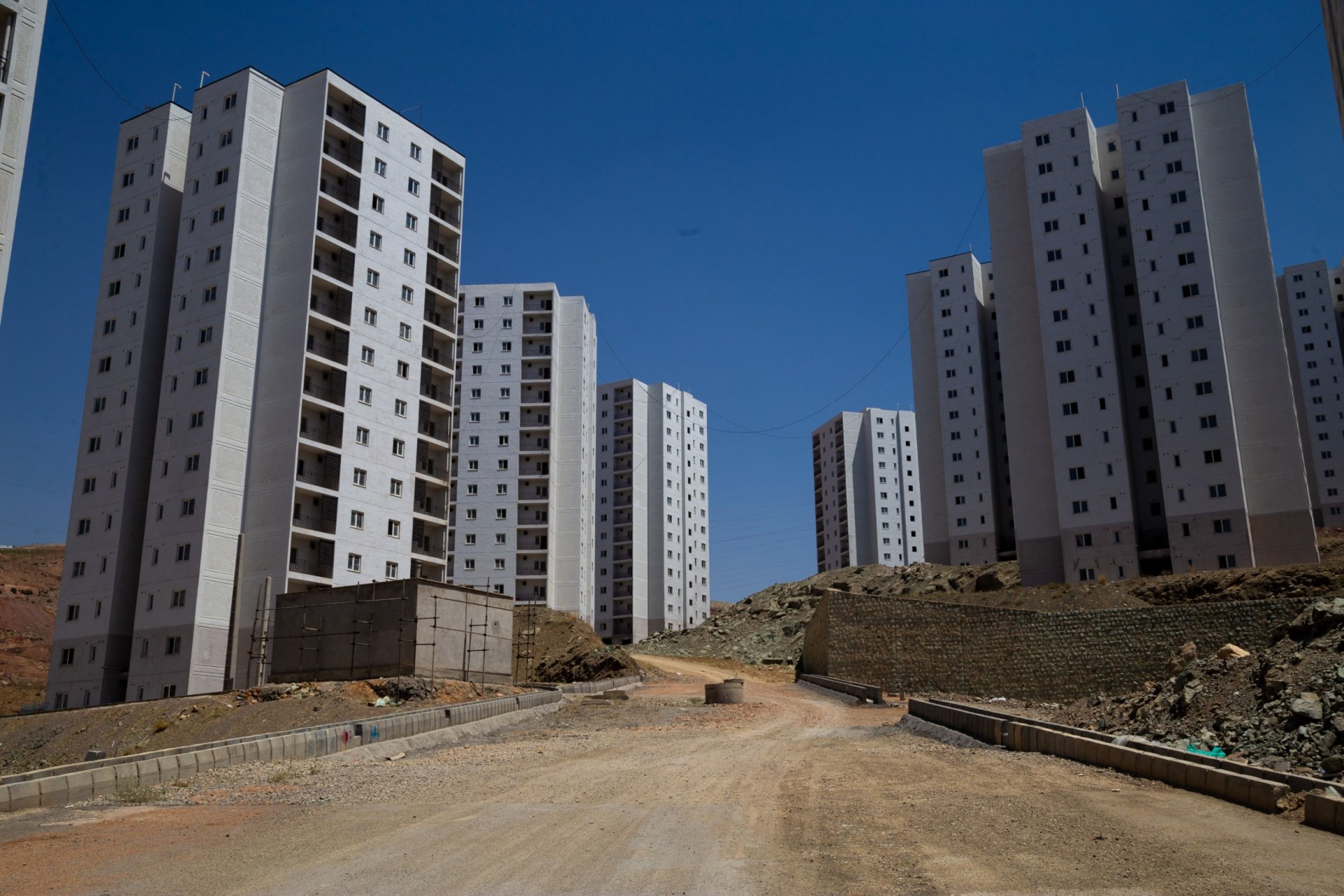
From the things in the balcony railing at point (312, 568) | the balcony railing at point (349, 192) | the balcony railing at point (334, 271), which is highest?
the balcony railing at point (349, 192)

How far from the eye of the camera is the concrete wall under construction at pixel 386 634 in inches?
1672

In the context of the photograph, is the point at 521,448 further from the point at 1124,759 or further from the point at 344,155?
the point at 1124,759

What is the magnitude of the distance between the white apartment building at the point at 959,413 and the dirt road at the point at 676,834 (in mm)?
84197

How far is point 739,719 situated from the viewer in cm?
3238

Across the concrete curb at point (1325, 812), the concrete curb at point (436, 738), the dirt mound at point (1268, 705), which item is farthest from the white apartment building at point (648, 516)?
the concrete curb at point (1325, 812)

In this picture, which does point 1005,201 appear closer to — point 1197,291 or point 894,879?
point 1197,291

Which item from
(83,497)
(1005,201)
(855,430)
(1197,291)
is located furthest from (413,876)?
(855,430)

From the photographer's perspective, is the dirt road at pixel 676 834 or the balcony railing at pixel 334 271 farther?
the balcony railing at pixel 334 271

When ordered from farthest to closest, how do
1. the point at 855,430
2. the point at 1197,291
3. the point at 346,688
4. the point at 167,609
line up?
the point at 855,430
the point at 1197,291
the point at 167,609
the point at 346,688

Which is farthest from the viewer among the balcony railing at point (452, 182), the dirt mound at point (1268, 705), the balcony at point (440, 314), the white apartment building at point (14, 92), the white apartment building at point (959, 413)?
the white apartment building at point (959, 413)

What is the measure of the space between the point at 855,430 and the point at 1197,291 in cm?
9316

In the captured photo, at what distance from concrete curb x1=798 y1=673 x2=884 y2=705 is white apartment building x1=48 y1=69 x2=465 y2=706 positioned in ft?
88.6

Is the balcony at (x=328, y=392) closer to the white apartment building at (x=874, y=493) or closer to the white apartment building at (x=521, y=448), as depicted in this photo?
the white apartment building at (x=521, y=448)

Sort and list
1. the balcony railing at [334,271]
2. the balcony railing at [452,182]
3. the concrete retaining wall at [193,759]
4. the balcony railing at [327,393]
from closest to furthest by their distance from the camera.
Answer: the concrete retaining wall at [193,759]
the balcony railing at [327,393]
the balcony railing at [334,271]
the balcony railing at [452,182]
